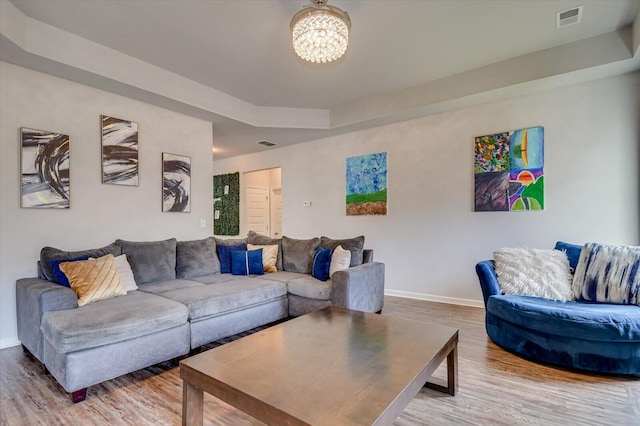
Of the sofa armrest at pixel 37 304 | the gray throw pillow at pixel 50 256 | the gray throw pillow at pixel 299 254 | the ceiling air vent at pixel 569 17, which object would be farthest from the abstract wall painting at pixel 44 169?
the ceiling air vent at pixel 569 17

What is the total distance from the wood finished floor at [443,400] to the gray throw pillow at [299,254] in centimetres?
→ 178

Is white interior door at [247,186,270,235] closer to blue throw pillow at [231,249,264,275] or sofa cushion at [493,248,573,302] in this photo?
blue throw pillow at [231,249,264,275]

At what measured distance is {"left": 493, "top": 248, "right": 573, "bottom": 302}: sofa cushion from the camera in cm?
277

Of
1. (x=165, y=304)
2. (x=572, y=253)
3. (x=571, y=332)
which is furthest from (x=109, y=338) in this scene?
(x=572, y=253)

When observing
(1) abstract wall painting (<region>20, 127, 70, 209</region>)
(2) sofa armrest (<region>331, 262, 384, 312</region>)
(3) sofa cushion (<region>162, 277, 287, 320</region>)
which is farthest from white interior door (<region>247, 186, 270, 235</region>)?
(2) sofa armrest (<region>331, 262, 384, 312</region>)

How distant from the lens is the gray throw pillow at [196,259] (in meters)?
3.55

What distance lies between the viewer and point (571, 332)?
2.28 m

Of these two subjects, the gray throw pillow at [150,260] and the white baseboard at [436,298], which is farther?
the white baseboard at [436,298]

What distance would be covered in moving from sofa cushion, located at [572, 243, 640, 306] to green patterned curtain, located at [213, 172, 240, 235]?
6093mm

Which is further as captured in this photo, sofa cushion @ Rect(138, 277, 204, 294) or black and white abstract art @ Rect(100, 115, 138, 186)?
black and white abstract art @ Rect(100, 115, 138, 186)

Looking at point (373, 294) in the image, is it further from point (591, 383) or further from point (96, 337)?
point (96, 337)

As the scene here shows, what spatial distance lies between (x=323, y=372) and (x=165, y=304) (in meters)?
1.61

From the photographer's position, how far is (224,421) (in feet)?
5.87

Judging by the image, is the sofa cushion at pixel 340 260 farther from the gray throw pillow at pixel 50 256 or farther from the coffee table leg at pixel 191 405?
the gray throw pillow at pixel 50 256
